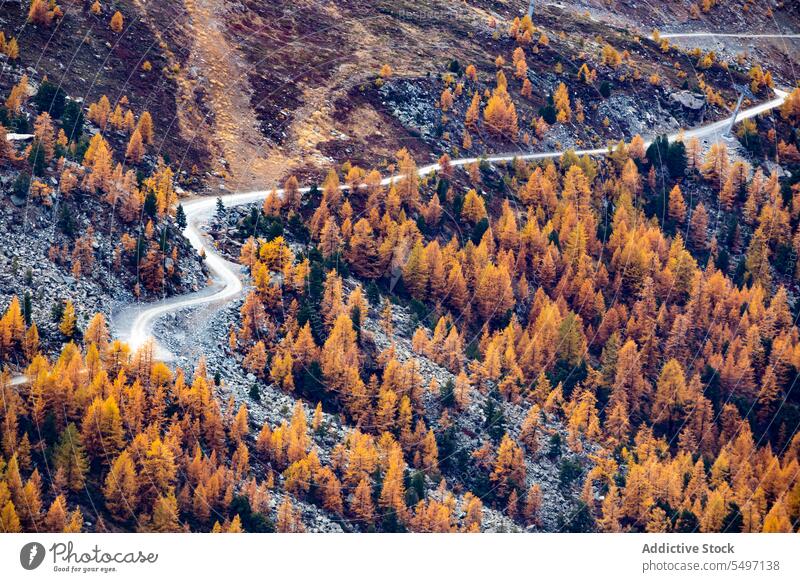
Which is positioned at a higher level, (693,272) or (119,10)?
(119,10)
